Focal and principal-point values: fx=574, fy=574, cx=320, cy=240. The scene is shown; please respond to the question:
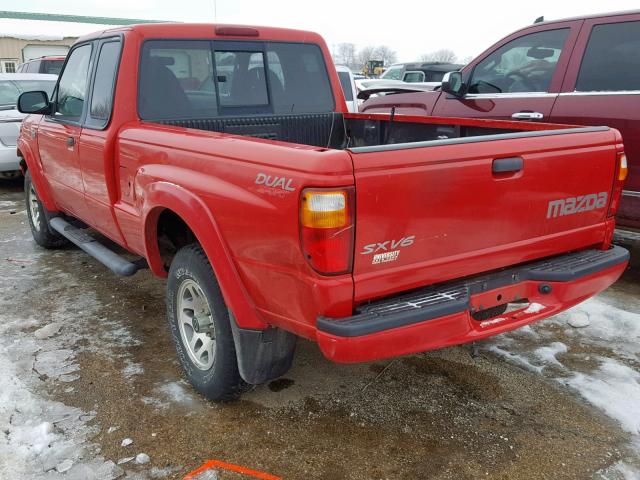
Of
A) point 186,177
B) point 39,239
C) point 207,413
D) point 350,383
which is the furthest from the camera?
point 39,239

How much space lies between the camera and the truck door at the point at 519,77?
16.6 ft

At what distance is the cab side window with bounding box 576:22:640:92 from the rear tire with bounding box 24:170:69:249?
500cm

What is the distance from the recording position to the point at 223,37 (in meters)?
3.96

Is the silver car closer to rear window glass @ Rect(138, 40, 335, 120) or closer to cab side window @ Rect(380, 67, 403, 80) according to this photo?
rear window glass @ Rect(138, 40, 335, 120)

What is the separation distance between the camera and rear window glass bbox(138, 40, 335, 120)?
3.67 metres

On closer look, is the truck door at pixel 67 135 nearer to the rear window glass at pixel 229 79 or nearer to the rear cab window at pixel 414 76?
the rear window glass at pixel 229 79

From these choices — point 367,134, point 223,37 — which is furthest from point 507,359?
point 223,37

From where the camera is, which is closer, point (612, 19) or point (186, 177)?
point (186, 177)

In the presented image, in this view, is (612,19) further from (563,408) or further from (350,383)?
(350,383)

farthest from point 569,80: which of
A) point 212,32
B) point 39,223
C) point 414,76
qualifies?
point 414,76

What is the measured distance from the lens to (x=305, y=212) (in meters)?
2.15

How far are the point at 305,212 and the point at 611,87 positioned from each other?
3.73 meters

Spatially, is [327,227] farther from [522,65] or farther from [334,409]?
[522,65]

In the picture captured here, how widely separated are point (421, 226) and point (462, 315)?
421mm
